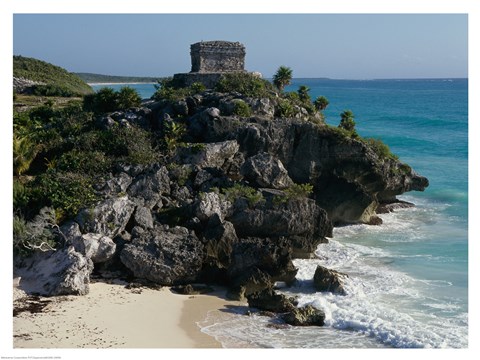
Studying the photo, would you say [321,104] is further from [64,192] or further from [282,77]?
[64,192]

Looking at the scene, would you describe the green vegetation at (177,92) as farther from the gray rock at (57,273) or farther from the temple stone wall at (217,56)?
the gray rock at (57,273)

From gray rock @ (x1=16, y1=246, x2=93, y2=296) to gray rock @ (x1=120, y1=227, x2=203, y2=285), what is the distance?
1.15m

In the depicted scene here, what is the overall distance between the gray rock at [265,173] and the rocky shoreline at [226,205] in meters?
0.04

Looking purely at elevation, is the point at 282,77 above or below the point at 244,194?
above

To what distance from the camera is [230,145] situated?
69.8ft

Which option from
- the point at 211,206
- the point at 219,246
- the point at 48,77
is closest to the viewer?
the point at 219,246

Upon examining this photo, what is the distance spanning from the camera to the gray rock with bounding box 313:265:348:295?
15.4 meters

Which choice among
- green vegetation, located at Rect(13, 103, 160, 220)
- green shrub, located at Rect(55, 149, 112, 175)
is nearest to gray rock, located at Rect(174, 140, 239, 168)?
green vegetation, located at Rect(13, 103, 160, 220)

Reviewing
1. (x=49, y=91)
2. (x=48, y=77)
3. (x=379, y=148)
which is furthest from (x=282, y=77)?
(x=48, y=77)

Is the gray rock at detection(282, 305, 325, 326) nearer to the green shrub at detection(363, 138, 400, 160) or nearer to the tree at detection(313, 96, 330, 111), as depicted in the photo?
the green shrub at detection(363, 138, 400, 160)

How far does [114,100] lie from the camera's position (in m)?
25.2

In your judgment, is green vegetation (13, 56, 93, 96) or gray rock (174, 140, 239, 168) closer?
gray rock (174, 140, 239, 168)

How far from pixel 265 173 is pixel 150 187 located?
3.90 meters

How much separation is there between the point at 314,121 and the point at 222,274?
34.2 feet
